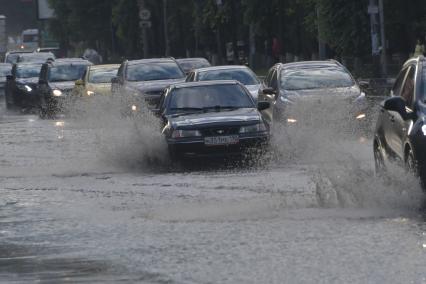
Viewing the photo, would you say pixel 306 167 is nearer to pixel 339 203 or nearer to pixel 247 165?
pixel 247 165

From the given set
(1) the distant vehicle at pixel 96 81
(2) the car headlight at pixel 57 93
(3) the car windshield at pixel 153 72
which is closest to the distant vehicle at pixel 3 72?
(2) the car headlight at pixel 57 93

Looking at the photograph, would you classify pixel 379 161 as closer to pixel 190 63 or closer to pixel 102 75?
pixel 102 75

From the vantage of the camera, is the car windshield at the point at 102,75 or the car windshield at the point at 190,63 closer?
the car windshield at the point at 102,75

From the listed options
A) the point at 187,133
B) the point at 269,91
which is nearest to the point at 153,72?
the point at 269,91

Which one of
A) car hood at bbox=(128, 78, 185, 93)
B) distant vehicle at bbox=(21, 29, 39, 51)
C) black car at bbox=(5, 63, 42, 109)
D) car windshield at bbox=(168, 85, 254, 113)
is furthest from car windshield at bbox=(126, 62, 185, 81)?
distant vehicle at bbox=(21, 29, 39, 51)

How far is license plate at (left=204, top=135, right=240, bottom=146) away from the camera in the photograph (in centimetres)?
2091

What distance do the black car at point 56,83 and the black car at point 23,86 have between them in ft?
5.02

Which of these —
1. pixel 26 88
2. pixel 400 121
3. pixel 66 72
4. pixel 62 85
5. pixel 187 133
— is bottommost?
pixel 26 88

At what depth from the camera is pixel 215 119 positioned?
21156 millimetres

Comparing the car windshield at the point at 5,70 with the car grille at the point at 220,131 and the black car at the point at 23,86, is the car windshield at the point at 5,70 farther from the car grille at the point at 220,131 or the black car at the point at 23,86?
the car grille at the point at 220,131

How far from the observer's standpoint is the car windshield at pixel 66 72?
4328 centimetres

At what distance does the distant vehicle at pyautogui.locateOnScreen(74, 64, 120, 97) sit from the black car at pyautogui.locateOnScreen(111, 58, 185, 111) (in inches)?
74.3

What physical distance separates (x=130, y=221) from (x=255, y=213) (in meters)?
1.24

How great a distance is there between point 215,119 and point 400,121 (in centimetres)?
674
